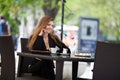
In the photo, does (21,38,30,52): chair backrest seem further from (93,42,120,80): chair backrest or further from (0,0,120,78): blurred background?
(0,0,120,78): blurred background

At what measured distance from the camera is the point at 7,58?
546 cm

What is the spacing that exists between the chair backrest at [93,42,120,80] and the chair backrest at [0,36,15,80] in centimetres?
117

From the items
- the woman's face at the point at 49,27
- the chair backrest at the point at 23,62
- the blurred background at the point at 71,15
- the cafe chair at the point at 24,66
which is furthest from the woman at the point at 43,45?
the blurred background at the point at 71,15

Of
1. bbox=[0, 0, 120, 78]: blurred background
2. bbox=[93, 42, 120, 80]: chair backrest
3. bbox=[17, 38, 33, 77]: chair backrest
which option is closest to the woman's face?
bbox=[17, 38, 33, 77]: chair backrest

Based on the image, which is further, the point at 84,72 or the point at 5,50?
the point at 84,72

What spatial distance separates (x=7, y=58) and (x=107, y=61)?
4.60ft

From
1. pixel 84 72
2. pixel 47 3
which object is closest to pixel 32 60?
pixel 84 72

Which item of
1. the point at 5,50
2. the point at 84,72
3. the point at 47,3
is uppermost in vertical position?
the point at 47,3

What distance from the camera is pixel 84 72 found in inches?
310

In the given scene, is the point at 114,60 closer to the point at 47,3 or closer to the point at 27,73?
the point at 27,73

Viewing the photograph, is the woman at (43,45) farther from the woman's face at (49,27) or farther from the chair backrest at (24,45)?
the chair backrest at (24,45)

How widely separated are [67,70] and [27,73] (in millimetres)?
1385

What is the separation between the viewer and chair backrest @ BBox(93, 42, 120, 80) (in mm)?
4973

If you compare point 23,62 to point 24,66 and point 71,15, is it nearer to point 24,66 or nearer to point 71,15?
point 24,66
